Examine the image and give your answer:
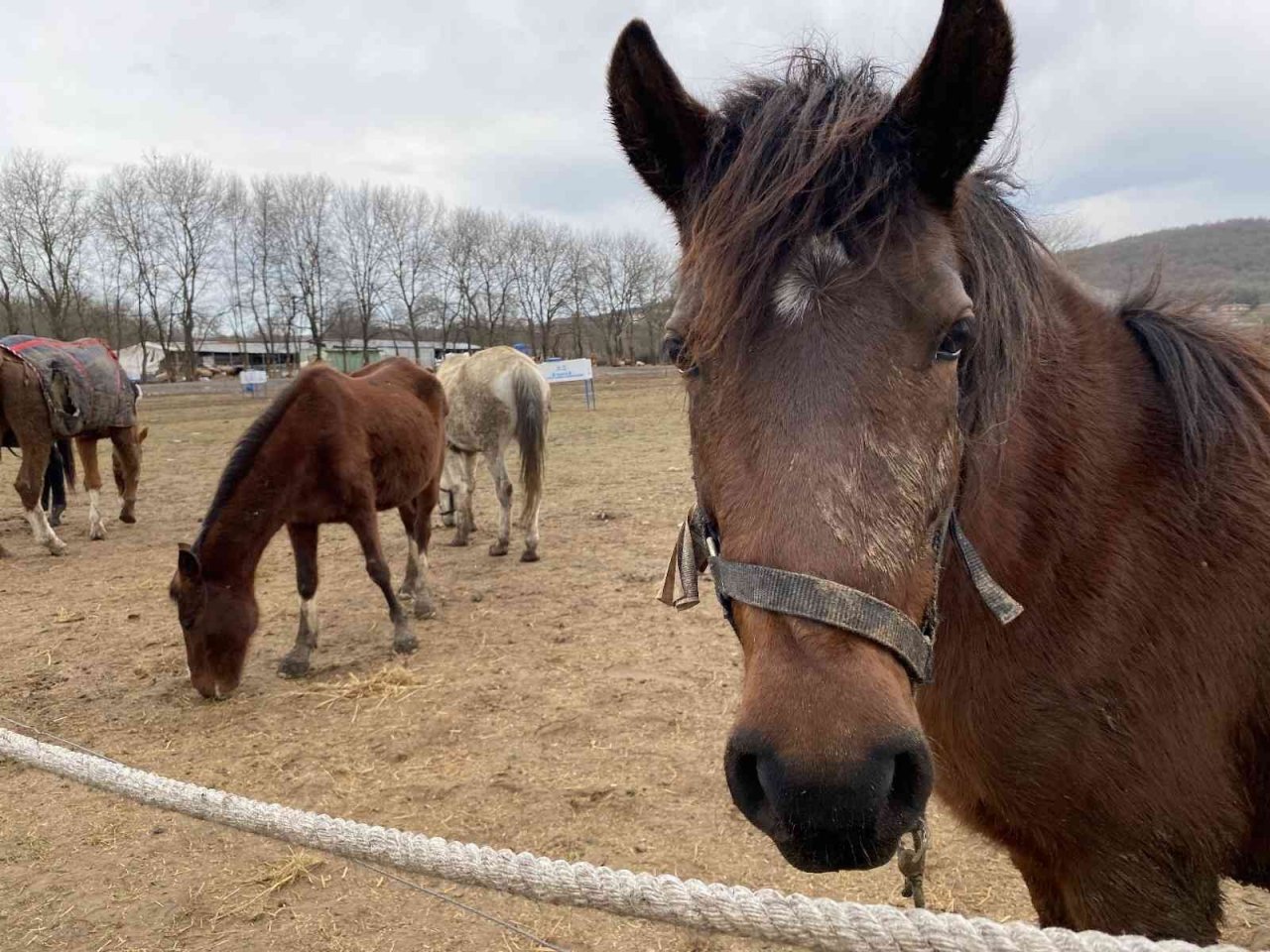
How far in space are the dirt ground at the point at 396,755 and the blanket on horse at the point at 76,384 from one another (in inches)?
84.7

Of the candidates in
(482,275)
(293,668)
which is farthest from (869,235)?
(482,275)

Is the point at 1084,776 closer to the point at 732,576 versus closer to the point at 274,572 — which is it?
the point at 732,576

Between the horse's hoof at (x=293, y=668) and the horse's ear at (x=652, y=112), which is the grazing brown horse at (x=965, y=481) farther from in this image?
the horse's hoof at (x=293, y=668)

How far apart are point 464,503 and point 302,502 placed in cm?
390

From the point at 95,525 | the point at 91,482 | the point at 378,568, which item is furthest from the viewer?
the point at 91,482

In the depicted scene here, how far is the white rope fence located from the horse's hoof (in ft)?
12.7

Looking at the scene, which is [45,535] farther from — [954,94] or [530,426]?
[954,94]

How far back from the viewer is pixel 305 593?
569 centimetres

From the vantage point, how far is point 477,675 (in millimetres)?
5340

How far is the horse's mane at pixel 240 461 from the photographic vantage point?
5113 millimetres

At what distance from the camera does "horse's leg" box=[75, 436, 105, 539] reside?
9742 millimetres

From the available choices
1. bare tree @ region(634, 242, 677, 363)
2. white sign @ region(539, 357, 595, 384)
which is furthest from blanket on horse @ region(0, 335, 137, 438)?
white sign @ region(539, 357, 595, 384)

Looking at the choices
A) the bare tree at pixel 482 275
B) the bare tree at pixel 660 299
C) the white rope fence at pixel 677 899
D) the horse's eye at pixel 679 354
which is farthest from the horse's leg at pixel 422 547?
the bare tree at pixel 482 275

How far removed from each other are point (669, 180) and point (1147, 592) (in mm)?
1587
